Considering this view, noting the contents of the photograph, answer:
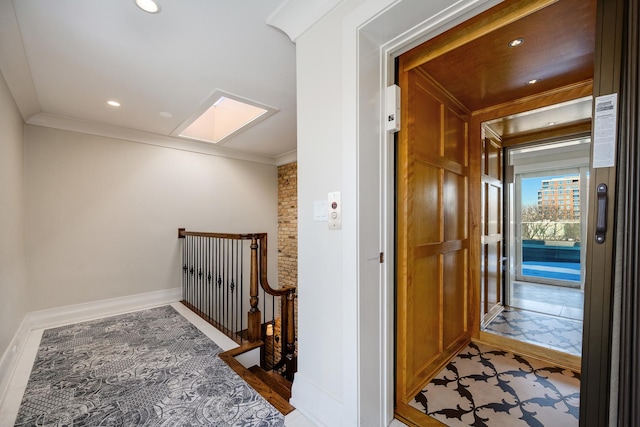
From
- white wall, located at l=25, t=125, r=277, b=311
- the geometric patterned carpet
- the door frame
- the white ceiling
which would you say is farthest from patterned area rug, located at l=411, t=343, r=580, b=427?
white wall, located at l=25, t=125, r=277, b=311

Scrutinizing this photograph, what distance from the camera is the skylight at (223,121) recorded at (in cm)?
339

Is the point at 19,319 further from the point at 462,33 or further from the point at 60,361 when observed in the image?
the point at 462,33

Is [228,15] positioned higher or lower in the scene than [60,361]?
higher

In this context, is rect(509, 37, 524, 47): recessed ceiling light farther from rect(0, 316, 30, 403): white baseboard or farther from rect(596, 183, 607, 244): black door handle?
rect(0, 316, 30, 403): white baseboard

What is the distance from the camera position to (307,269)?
161 cm

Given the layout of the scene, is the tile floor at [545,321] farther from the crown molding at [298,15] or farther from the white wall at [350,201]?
the crown molding at [298,15]

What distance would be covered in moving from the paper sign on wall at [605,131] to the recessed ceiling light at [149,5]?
2.29 m

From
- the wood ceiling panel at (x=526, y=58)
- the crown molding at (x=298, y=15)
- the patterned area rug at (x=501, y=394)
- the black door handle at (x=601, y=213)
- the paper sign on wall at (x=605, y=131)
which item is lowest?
the patterned area rug at (x=501, y=394)

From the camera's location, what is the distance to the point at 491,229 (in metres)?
2.67

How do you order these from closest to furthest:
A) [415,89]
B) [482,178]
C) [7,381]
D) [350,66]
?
[350,66], [415,89], [7,381], [482,178]

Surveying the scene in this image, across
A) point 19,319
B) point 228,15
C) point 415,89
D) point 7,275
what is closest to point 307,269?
point 415,89

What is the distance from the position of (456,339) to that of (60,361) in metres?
3.44

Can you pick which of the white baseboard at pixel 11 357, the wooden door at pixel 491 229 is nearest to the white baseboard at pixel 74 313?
the white baseboard at pixel 11 357

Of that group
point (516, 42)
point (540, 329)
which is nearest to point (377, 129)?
point (516, 42)
